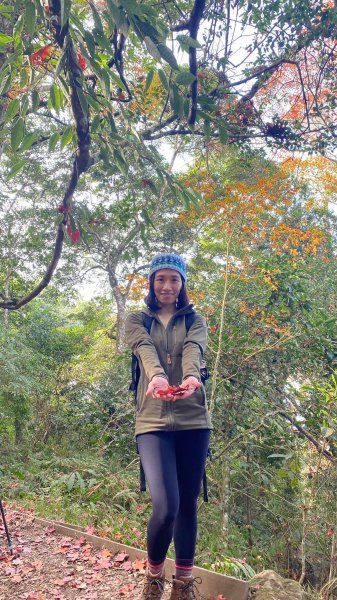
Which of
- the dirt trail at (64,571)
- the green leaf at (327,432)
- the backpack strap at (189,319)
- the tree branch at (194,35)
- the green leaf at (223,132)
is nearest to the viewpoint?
the green leaf at (223,132)

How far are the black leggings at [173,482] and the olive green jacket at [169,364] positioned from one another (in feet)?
0.17

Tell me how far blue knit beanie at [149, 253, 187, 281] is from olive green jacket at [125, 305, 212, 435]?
0.62 ft

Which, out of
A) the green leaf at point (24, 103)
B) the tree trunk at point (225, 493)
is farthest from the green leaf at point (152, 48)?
the tree trunk at point (225, 493)

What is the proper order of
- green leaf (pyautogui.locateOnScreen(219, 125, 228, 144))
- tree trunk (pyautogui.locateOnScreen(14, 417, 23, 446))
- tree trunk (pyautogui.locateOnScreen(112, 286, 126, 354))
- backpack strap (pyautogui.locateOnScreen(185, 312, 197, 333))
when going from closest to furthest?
green leaf (pyautogui.locateOnScreen(219, 125, 228, 144)) → backpack strap (pyautogui.locateOnScreen(185, 312, 197, 333)) → tree trunk (pyautogui.locateOnScreen(14, 417, 23, 446)) → tree trunk (pyautogui.locateOnScreen(112, 286, 126, 354))

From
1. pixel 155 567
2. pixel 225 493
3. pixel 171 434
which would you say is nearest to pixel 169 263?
pixel 171 434

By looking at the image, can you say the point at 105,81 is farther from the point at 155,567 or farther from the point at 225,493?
the point at 225,493

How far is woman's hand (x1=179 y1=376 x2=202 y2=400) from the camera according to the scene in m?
1.76

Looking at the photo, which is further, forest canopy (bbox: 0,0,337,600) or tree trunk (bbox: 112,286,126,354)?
tree trunk (bbox: 112,286,126,354)

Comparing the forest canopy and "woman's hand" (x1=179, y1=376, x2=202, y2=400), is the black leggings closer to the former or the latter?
"woman's hand" (x1=179, y1=376, x2=202, y2=400)

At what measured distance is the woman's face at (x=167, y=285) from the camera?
216 cm

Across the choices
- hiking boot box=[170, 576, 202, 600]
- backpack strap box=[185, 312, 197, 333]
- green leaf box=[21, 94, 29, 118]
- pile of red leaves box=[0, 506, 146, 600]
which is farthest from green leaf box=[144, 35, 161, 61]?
pile of red leaves box=[0, 506, 146, 600]

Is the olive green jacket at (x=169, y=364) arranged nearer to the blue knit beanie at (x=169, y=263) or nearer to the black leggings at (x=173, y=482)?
the black leggings at (x=173, y=482)

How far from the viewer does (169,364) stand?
203 centimetres

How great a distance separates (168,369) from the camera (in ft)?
6.63
